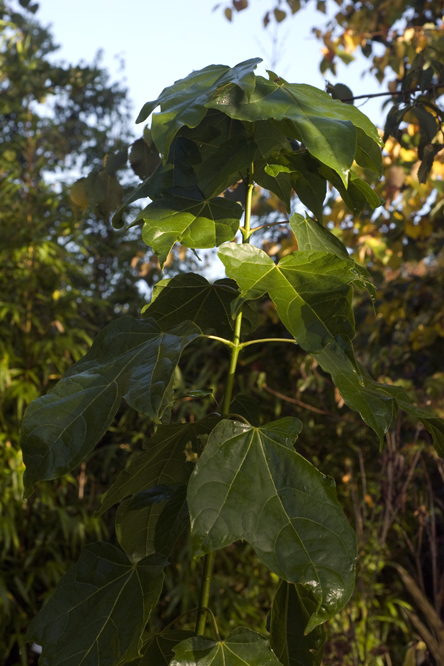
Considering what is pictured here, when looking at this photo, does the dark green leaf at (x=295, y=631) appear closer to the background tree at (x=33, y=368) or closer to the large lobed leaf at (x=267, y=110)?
the large lobed leaf at (x=267, y=110)

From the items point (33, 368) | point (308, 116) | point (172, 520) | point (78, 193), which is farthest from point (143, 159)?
point (33, 368)

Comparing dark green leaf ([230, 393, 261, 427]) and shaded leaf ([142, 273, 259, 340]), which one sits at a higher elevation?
shaded leaf ([142, 273, 259, 340])

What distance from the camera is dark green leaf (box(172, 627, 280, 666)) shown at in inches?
24.0

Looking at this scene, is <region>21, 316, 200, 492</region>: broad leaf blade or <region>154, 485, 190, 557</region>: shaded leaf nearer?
<region>21, 316, 200, 492</region>: broad leaf blade

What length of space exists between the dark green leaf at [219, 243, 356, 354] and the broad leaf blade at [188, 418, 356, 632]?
0.13m

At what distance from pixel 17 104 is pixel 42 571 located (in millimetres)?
2397

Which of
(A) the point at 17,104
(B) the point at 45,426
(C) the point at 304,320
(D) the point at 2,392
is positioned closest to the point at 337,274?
(C) the point at 304,320

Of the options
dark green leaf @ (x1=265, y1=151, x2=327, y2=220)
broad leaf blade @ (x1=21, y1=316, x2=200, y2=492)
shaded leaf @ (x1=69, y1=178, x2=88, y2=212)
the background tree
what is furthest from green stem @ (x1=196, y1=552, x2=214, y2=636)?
the background tree

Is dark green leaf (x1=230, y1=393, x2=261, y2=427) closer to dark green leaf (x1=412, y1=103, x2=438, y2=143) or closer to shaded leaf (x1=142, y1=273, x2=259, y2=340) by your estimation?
shaded leaf (x1=142, y1=273, x2=259, y2=340)

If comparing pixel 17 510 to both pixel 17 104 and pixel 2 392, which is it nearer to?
pixel 2 392

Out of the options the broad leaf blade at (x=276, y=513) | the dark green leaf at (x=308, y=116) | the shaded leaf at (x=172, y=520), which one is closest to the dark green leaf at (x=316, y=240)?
the dark green leaf at (x=308, y=116)

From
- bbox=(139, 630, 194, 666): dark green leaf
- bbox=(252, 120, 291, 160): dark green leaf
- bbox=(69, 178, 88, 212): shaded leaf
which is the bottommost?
bbox=(139, 630, 194, 666): dark green leaf

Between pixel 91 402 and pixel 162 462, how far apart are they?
0.24 meters

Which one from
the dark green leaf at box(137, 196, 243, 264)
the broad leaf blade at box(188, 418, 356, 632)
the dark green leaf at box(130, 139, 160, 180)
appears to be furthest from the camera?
the dark green leaf at box(130, 139, 160, 180)
